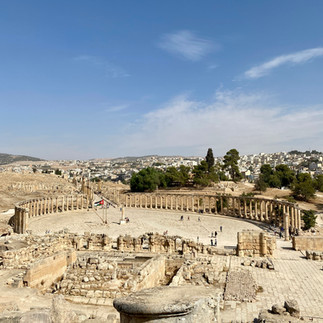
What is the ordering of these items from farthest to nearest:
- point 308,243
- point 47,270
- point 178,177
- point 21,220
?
point 178,177 → point 21,220 → point 308,243 → point 47,270

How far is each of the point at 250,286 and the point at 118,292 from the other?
531 centimetres

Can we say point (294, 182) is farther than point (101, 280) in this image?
Yes

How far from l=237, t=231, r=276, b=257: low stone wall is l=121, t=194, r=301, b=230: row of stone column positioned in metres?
12.2

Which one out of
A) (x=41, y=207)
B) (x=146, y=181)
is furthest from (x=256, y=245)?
(x=146, y=181)

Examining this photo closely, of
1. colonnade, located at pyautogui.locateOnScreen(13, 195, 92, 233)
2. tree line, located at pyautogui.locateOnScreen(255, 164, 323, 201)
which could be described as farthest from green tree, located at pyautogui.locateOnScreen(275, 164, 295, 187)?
colonnade, located at pyautogui.locateOnScreen(13, 195, 92, 233)

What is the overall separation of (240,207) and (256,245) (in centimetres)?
2930

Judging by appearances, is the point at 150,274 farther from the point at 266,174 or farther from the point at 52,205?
the point at 266,174

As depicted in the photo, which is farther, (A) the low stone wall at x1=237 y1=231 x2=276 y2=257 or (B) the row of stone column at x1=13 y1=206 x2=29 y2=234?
(B) the row of stone column at x1=13 y1=206 x2=29 y2=234

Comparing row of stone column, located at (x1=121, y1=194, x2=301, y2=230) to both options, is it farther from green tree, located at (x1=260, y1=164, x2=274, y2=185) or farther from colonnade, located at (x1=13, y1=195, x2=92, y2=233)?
green tree, located at (x1=260, y1=164, x2=274, y2=185)

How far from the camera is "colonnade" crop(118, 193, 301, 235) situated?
120 feet

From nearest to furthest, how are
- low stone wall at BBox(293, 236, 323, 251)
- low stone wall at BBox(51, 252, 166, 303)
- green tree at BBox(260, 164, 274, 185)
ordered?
1. low stone wall at BBox(51, 252, 166, 303)
2. low stone wall at BBox(293, 236, 323, 251)
3. green tree at BBox(260, 164, 274, 185)

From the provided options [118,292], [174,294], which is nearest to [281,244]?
[118,292]

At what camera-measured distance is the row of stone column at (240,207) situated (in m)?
37.1

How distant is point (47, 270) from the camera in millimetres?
13445
